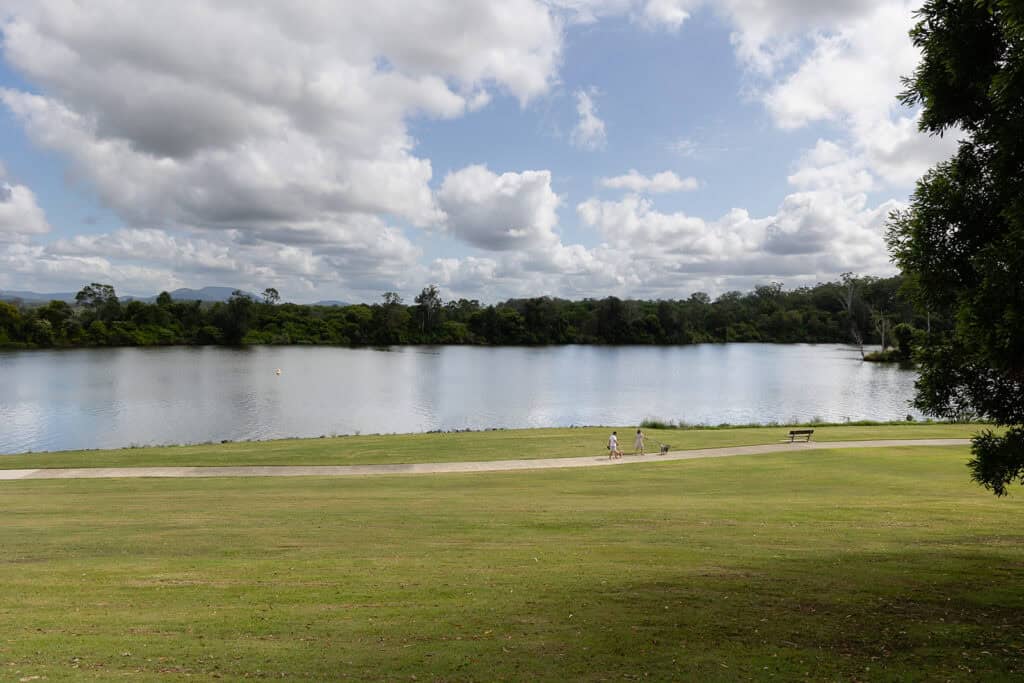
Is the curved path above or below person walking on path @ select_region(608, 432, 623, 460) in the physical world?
below

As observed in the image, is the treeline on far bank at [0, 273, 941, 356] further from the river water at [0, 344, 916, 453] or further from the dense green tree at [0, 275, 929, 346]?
the river water at [0, 344, 916, 453]

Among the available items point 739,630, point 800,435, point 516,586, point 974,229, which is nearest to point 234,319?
point 800,435

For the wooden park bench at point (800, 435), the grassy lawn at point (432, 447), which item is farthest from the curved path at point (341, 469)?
the wooden park bench at point (800, 435)

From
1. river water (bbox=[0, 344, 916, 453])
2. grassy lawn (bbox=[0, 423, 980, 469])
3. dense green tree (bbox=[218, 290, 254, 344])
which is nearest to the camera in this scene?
grassy lawn (bbox=[0, 423, 980, 469])

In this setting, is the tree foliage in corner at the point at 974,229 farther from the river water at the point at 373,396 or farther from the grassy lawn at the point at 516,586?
the river water at the point at 373,396

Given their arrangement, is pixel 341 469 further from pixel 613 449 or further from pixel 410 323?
pixel 410 323

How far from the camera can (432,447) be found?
97.9 ft

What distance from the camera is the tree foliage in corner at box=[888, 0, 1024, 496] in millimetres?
7617

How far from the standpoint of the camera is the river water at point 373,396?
43.7m

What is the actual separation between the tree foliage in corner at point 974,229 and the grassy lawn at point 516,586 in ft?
9.48

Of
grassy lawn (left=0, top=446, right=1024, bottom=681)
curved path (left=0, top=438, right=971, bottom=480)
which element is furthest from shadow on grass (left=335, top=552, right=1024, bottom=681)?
curved path (left=0, top=438, right=971, bottom=480)

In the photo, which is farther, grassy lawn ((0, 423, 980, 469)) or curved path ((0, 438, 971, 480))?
grassy lawn ((0, 423, 980, 469))

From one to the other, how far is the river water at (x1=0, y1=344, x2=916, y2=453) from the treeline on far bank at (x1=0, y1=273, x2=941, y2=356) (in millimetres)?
30189

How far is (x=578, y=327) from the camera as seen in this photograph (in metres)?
180
